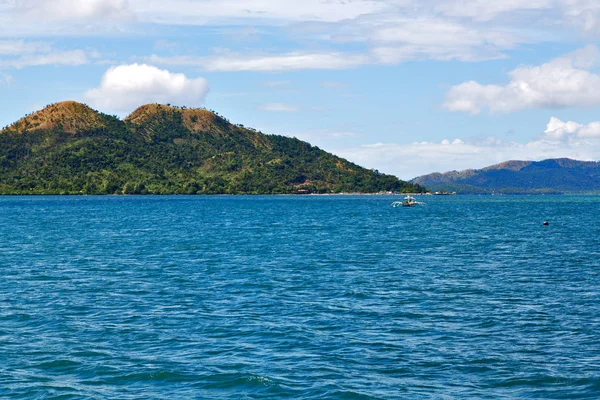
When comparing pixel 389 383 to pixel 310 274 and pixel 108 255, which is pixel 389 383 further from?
pixel 108 255

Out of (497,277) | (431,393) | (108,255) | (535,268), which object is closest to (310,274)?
(497,277)

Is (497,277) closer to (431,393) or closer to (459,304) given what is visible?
(459,304)

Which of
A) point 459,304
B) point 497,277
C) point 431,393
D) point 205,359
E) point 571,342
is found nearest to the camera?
point 431,393

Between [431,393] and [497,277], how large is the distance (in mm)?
32008

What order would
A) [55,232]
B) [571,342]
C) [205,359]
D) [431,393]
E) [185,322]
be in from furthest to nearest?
1. [55,232]
2. [185,322]
3. [571,342]
4. [205,359]
5. [431,393]

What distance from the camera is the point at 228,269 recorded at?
61.8 m

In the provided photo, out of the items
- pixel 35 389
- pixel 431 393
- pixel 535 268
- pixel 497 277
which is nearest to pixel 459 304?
pixel 497 277

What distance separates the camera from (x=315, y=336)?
34.3 metres

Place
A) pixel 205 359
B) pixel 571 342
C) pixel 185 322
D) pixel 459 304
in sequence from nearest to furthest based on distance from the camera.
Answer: pixel 205 359, pixel 571 342, pixel 185 322, pixel 459 304

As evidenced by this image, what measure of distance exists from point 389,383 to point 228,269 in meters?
36.0

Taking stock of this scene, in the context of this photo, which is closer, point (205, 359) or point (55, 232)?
point (205, 359)

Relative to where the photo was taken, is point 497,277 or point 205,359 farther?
point 497,277

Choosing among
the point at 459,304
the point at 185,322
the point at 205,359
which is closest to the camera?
the point at 205,359

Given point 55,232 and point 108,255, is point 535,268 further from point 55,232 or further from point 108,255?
point 55,232
